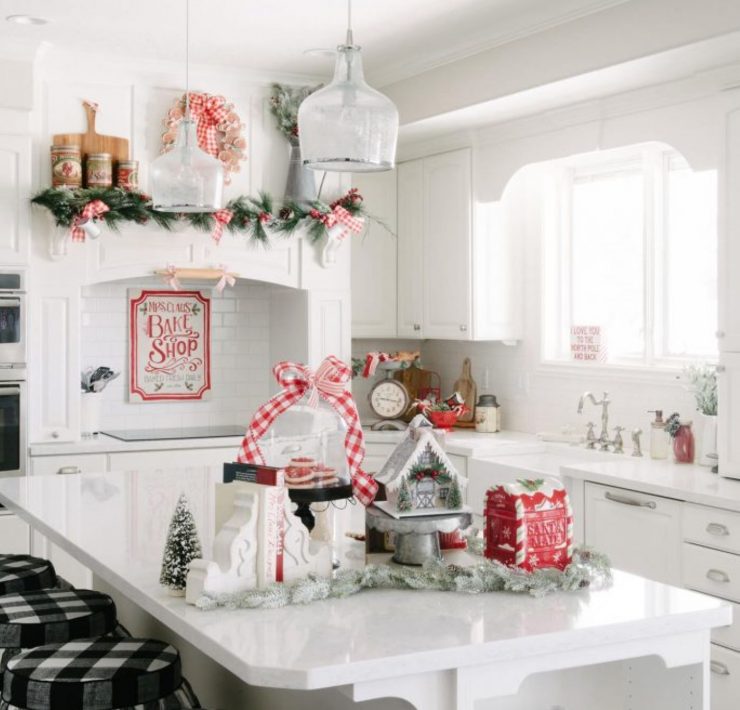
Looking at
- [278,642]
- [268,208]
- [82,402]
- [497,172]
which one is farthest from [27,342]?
[278,642]

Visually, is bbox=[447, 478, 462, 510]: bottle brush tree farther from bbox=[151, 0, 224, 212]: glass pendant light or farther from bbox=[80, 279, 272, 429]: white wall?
bbox=[80, 279, 272, 429]: white wall

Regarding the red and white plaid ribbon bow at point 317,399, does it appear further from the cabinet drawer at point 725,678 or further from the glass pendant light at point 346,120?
the cabinet drawer at point 725,678

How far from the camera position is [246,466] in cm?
235

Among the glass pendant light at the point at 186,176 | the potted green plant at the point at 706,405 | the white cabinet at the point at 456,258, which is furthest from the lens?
the white cabinet at the point at 456,258

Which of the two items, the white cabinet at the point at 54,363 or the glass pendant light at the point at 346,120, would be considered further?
the white cabinet at the point at 54,363

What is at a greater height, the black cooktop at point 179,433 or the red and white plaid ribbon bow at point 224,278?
the red and white plaid ribbon bow at point 224,278

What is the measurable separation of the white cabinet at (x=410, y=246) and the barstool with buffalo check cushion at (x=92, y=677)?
3.75 meters

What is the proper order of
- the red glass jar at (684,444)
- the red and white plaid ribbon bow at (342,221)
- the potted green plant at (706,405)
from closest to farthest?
the potted green plant at (706,405)
the red glass jar at (684,444)
the red and white plaid ribbon bow at (342,221)

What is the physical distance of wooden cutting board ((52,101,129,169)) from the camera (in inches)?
199

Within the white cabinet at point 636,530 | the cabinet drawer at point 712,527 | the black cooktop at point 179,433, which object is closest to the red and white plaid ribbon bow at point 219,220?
the black cooktop at point 179,433

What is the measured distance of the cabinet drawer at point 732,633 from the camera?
3.70m

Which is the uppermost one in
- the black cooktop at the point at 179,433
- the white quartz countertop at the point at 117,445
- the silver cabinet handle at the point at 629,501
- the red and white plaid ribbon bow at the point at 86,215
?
the red and white plaid ribbon bow at the point at 86,215

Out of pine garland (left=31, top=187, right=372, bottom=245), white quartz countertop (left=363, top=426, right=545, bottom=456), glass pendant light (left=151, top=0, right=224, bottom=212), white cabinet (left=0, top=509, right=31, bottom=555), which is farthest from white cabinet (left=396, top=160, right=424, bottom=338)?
glass pendant light (left=151, top=0, right=224, bottom=212)

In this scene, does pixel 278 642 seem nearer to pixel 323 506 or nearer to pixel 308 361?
pixel 323 506
